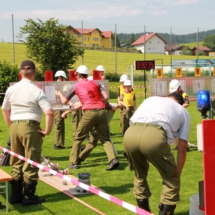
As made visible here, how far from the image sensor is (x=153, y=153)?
4.50 metres

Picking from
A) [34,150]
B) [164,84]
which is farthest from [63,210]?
[164,84]

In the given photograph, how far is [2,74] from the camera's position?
973 inches

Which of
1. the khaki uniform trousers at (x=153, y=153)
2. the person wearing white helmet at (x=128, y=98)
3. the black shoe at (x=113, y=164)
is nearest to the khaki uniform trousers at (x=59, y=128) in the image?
the person wearing white helmet at (x=128, y=98)

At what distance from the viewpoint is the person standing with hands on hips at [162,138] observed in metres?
4.51

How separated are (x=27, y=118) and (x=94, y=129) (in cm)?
295

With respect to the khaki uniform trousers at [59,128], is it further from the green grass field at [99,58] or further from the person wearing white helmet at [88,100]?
the green grass field at [99,58]

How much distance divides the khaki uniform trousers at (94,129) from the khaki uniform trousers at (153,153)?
300cm

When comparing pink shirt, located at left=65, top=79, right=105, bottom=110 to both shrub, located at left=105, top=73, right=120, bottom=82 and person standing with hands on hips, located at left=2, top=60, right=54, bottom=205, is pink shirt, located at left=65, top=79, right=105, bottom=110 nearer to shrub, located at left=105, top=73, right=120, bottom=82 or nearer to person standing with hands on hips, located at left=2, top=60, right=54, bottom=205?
person standing with hands on hips, located at left=2, top=60, right=54, bottom=205

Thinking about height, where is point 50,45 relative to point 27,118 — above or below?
above

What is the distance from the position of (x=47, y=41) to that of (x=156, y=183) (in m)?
21.8

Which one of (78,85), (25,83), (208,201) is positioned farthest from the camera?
(78,85)

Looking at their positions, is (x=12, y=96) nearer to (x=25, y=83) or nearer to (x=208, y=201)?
(x=25, y=83)

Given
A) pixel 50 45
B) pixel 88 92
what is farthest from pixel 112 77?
pixel 88 92

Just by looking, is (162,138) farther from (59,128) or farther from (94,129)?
(59,128)
